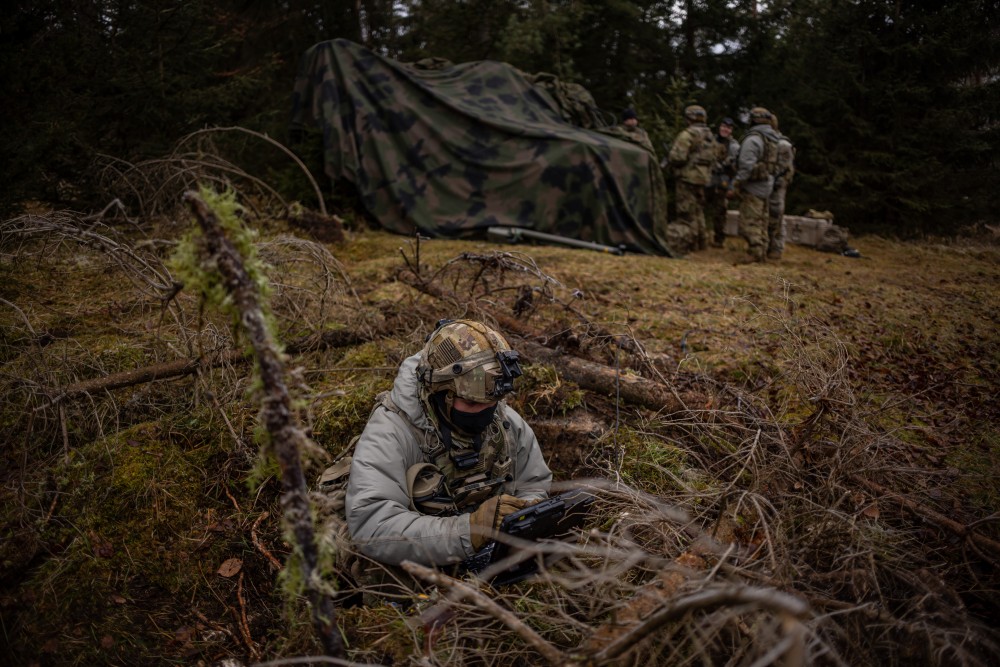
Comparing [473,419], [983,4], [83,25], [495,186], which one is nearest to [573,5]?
[495,186]

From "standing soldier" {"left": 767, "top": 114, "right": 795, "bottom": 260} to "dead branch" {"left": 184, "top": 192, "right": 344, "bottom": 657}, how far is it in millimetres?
9115

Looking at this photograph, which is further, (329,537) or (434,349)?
(434,349)

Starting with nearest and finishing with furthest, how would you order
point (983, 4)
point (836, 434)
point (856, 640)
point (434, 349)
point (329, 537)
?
point (329, 537), point (856, 640), point (434, 349), point (836, 434), point (983, 4)

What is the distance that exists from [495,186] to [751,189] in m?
3.85

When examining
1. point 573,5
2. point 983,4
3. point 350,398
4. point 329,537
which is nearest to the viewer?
point 329,537

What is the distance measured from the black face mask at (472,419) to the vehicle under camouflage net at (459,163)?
19.3 ft

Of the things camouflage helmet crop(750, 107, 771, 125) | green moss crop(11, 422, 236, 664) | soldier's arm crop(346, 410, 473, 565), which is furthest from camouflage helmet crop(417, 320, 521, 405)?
camouflage helmet crop(750, 107, 771, 125)

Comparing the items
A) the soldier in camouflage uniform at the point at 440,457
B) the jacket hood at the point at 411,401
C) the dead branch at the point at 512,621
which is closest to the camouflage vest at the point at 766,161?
the soldier in camouflage uniform at the point at 440,457

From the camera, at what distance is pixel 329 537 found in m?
1.83

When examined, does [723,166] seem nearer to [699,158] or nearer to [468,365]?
[699,158]

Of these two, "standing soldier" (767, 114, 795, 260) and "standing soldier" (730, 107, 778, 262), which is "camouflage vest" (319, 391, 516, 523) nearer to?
"standing soldier" (730, 107, 778, 262)

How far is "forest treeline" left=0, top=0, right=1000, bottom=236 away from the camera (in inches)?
337

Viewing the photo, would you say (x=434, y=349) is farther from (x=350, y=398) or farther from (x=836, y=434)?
(x=836, y=434)

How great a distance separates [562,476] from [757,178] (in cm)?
696
